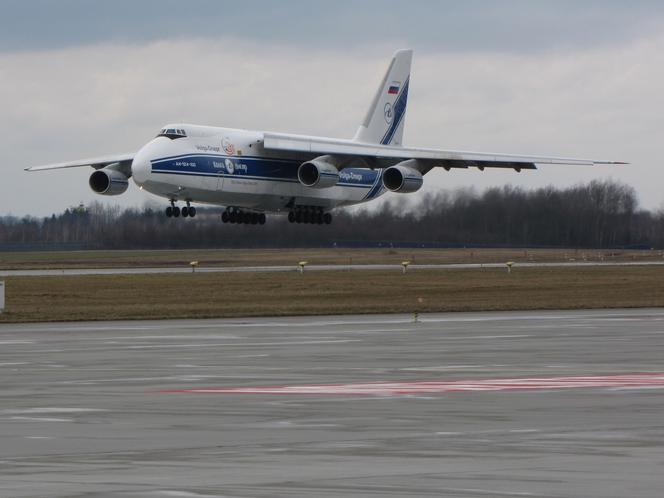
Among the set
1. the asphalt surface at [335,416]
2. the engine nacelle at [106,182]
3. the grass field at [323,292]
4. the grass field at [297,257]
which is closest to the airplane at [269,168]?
the engine nacelle at [106,182]

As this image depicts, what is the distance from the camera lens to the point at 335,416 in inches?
572

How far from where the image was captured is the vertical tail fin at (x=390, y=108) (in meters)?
67.0

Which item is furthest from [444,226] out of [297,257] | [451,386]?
[451,386]

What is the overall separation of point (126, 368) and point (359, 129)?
153 feet

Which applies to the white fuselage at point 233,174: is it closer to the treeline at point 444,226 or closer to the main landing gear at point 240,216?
the main landing gear at point 240,216

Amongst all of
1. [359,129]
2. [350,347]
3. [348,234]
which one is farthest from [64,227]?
[350,347]

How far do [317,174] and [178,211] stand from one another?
625 centimetres

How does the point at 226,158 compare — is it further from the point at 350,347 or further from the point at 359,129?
the point at 350,347

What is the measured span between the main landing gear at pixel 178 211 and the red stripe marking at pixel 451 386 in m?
38.1

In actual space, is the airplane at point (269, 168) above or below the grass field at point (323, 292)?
above

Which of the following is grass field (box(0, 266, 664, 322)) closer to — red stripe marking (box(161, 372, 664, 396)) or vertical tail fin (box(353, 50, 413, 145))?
vertical tail fin (box(353, 50, 413, 145))

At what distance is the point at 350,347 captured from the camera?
25578 mm

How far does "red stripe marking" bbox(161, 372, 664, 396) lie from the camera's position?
682 inches

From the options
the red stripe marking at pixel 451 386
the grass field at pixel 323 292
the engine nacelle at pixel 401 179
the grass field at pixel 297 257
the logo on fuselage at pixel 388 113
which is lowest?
the red stripe marking at pixel 451 386
